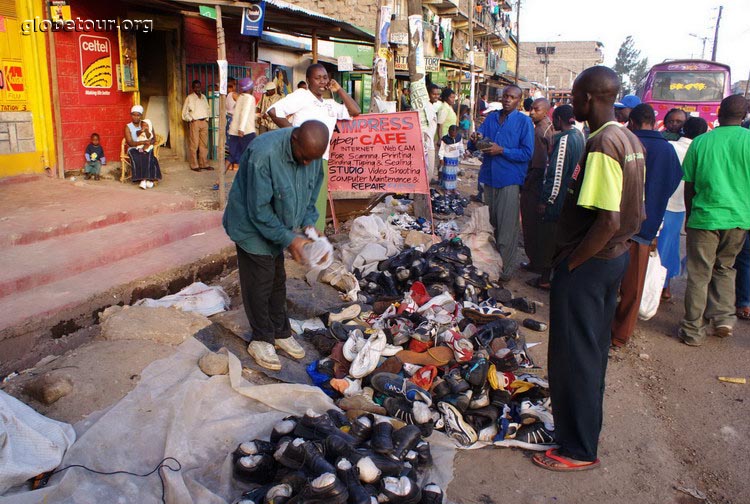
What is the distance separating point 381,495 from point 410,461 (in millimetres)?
428

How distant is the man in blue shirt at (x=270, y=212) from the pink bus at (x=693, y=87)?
1724 cm

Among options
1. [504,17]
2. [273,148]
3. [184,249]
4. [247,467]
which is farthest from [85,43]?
[504,17]

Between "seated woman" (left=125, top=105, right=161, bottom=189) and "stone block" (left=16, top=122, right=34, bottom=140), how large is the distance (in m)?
1.28

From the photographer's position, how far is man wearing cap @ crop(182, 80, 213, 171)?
10617 millimetres

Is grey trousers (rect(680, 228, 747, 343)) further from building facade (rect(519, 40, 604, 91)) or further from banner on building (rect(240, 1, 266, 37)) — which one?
building facade (rect(519, 40, 604, 91))

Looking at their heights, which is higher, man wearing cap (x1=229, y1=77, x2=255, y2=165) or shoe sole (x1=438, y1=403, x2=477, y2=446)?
man wearing cap (x1=229, y1=77, x2=255, y2=165)

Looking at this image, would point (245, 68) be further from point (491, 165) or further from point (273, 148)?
point (273, 148)

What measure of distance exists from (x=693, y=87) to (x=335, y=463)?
19.4 meters

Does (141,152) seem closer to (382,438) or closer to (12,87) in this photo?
(12,87)

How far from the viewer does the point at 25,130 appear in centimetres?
764

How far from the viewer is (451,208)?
9.88 metres

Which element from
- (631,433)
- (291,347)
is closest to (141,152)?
(291,347)

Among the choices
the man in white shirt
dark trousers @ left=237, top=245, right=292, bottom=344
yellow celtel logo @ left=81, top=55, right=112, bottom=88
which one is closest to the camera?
dark trousers @ left=237, top=245, right=292, bottom=344

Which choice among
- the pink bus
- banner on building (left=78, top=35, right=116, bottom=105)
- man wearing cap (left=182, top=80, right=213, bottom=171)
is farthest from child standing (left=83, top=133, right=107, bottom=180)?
the pink bus
